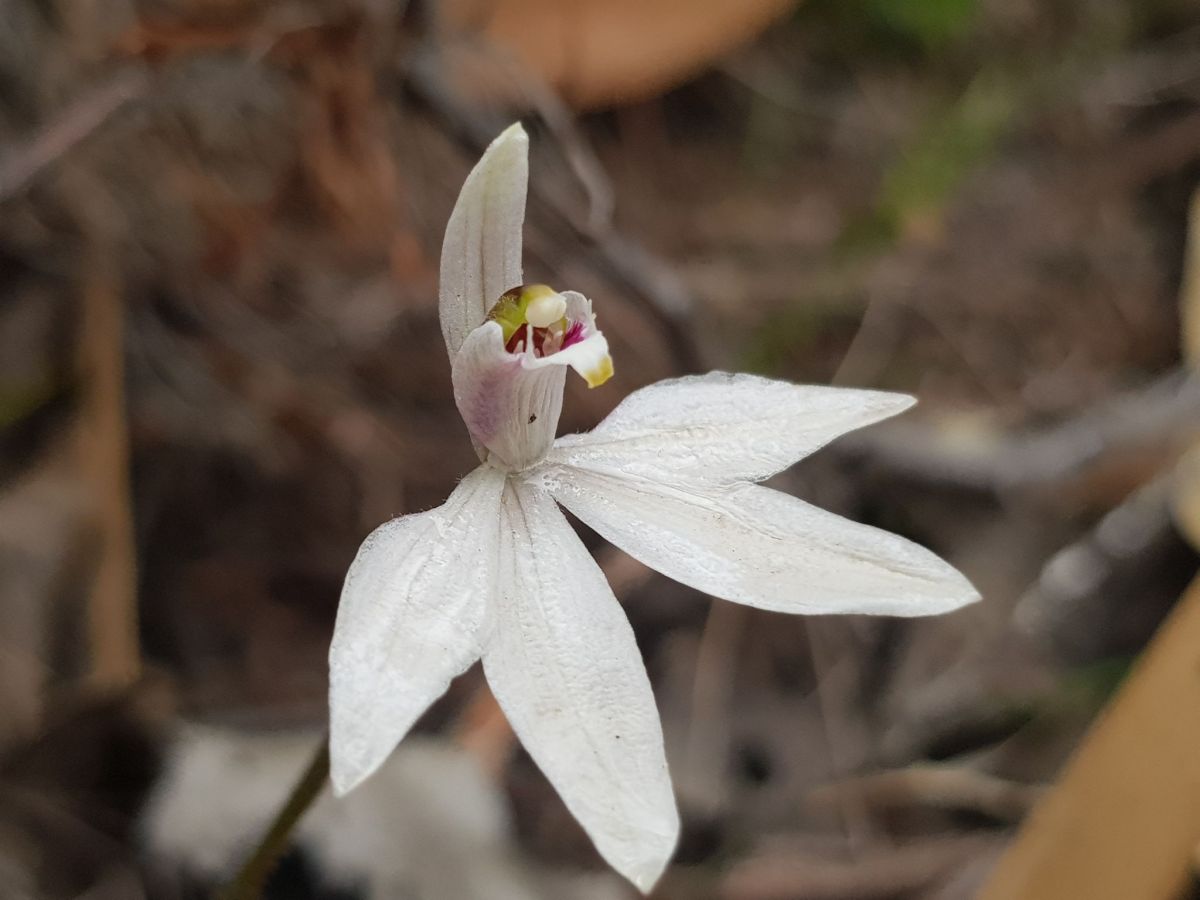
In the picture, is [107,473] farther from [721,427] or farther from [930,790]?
[930,790]

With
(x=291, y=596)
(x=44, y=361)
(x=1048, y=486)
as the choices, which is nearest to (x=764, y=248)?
(x=1048, y=486)

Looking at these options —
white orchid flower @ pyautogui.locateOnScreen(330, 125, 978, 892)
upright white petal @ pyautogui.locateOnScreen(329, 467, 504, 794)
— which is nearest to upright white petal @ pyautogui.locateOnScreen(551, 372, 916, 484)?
white orchid flower @ pyautogui.locateOnScreen(330, 125, 978, 892)

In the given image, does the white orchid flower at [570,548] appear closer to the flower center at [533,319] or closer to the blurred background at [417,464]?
the flower center at [533,319]

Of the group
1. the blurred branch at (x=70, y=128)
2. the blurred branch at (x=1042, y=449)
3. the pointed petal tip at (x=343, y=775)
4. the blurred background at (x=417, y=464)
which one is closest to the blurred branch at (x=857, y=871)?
the blurred background at (x=417, y=464)

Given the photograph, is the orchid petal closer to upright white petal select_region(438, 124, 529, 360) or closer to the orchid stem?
upright white petal select_region(438, 124, 529, 360)

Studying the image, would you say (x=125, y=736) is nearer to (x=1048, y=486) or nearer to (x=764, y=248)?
(x=1048, y=486)
